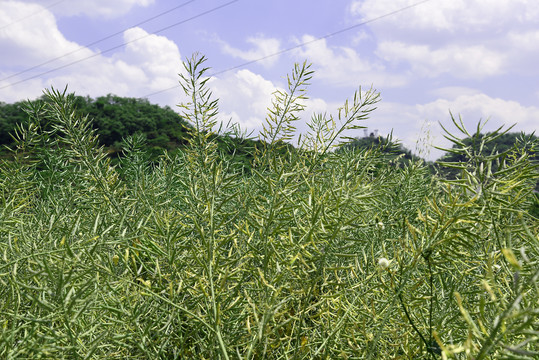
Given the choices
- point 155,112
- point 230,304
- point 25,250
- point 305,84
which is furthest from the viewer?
point 155,112

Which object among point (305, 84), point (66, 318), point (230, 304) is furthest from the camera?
point (305, 84)

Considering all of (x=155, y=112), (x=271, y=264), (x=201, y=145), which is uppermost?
(x=155, y=112)

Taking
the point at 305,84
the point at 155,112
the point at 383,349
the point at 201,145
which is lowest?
the point at 383,349

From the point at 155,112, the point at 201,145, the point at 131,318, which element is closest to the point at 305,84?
the point at 201,145

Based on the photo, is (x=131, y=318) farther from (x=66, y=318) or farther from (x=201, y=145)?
(x=201, y=145)

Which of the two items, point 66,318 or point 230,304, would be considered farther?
point 230,304

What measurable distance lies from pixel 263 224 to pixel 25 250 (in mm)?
393

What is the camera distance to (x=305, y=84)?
2.73 feet

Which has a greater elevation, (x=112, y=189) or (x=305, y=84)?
(x=305, y=84)

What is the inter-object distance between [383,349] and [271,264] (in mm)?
220

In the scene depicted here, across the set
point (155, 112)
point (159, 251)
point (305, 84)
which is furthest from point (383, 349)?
point (155, 112)

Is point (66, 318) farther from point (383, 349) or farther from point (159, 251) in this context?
point (383, 349)

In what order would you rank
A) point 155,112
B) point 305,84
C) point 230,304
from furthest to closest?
point 155,112 → point 305,84 → point 230,304

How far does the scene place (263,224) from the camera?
0.61 m
